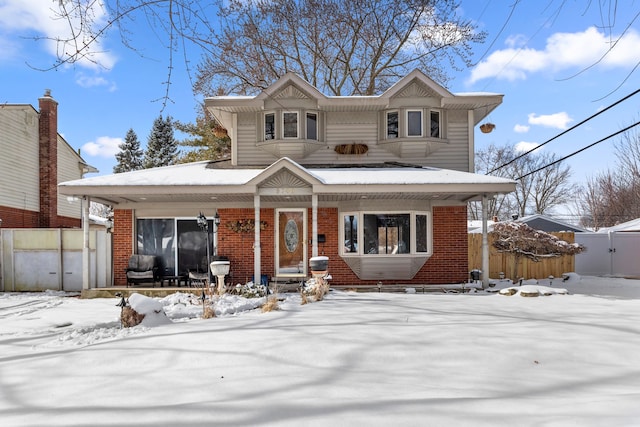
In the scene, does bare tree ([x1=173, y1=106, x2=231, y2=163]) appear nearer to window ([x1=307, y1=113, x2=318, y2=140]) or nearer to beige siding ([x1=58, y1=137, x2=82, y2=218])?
beige siding ([x1=58, y1=137, x2=82, y2=218])

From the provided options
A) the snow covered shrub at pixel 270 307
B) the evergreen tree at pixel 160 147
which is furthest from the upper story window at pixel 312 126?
the evergreen tree at pixel 160 147

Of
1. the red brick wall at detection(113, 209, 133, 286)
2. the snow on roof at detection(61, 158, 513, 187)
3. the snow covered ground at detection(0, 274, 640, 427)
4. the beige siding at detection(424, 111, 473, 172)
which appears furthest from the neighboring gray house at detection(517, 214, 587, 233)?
the red brick wall at detection(113, 209, 133, 286)

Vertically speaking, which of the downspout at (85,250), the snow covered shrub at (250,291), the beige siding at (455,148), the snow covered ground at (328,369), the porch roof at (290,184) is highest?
the beige siding at (455,148)

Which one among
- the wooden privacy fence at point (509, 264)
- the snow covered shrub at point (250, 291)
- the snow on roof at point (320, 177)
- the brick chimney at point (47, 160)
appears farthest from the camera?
the brick chimney at point (47, 160)

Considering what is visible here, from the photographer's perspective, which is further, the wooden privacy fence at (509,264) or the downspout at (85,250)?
the wooden privacy fence at (509,264)

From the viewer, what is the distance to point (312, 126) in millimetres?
13117

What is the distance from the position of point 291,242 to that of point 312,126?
380 cm

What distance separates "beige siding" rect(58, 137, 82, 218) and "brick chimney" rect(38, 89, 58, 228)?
953 mm

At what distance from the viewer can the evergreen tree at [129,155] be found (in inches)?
1610

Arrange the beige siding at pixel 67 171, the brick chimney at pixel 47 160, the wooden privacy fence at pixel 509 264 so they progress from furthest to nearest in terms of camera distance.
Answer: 1. the beige siding at pixel 67 171
2. the brick chimney at pixel 47 160
3. the wooden privacy fence at pixel 509 264

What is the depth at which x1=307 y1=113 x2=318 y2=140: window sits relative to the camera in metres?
13.1

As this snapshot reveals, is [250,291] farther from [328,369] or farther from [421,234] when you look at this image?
[421,234]

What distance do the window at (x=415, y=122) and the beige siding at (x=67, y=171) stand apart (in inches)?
661

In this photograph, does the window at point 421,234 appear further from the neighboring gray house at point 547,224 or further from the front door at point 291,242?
the neighboring gray house at point 547,224
